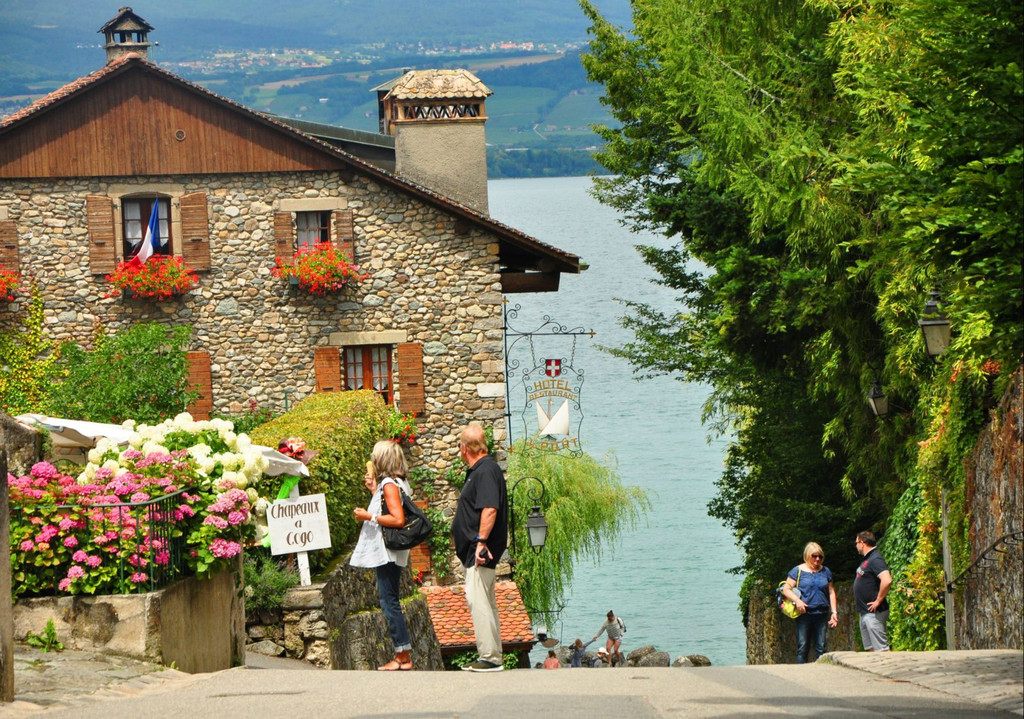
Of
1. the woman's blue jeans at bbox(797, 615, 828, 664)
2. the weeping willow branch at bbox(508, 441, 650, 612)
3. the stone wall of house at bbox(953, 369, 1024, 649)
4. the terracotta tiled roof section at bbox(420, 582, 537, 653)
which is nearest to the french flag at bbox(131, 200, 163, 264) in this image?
the terracotta tiled roof section at bbox(420, 582, 537, 653)

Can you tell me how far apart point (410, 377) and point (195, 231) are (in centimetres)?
426

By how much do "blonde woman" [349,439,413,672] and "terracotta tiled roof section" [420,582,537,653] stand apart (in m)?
10.6

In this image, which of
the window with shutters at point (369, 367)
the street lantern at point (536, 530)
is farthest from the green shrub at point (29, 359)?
the street lantern at point (536, 530)

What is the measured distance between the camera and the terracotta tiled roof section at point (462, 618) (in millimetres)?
21281

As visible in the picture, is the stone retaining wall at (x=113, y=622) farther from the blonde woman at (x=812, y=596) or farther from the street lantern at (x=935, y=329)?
the street lantern at (x=935, y=329)

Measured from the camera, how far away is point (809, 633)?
12.9 metres

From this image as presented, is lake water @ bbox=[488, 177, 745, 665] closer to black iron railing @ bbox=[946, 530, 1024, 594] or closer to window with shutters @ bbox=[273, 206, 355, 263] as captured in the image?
window with shutters @ bbox=[273, 206, 355, 263]

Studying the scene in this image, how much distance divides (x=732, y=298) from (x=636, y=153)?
17.9 ft

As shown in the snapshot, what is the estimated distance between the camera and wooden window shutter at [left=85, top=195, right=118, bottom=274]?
2170cm

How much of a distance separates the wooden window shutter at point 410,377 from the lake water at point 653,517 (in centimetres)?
565

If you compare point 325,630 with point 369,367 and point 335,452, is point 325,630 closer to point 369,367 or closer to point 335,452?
point 335,452

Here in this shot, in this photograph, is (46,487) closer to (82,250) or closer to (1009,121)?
(1009,121)

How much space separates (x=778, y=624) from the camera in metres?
22.4

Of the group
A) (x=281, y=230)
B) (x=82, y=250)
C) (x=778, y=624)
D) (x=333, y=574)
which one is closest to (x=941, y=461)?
(x=333, y=574)
